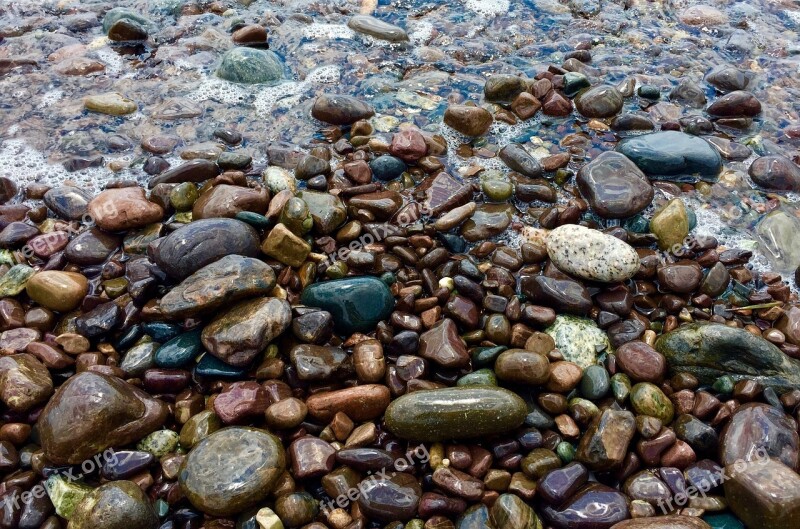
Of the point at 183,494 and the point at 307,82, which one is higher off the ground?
the point at 307,82

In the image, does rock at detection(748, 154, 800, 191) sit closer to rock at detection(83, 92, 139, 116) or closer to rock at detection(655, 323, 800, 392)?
rock at detection(655, 323, 800, 392)

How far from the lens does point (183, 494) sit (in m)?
2.71

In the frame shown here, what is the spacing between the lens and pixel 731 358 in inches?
124

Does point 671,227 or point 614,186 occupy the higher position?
point 614,186

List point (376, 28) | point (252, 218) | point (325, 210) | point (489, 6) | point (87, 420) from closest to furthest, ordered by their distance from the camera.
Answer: point (87, 420) < point (252, 218) < point (325, 210) < point (376, 28) < point (489, 6)

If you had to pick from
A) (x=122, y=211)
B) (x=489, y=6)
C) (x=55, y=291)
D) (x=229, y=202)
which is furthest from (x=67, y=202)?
(x=489, y=6)

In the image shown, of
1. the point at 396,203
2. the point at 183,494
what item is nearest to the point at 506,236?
the point at 396,203

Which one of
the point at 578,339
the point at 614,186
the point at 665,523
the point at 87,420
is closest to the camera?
the point at 665,523

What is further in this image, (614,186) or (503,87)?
(503,87)

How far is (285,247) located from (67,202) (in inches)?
76.7

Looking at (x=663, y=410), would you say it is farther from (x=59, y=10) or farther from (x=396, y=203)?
(x=59, y=10)

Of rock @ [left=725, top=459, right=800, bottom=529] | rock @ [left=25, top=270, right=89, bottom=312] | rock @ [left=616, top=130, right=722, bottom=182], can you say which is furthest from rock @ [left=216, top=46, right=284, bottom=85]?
rock @ [left=725, top=459, right=800, bottom=529]

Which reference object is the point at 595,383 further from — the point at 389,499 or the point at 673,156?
the point at 673,156

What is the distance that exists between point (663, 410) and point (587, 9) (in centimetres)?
539
